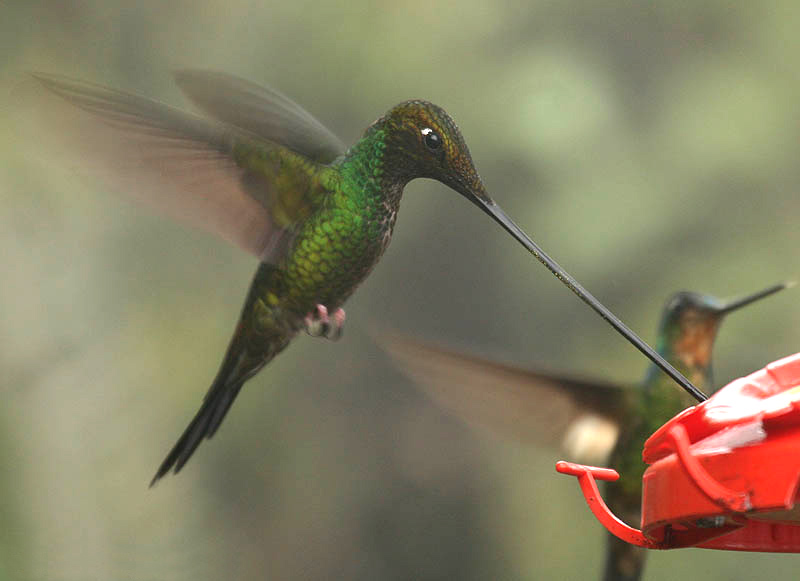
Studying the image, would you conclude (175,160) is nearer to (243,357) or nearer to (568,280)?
(243,357)

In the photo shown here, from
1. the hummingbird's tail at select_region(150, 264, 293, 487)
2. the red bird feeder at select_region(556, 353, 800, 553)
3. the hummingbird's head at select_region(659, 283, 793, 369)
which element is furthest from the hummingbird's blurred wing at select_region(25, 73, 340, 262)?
the hummingbird's head at select_region(659, 283, 793, 369)

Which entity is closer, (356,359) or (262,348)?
(262,348)

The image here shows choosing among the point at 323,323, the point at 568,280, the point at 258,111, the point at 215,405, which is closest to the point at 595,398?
the point at 323,323

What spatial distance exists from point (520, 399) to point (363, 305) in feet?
5.52

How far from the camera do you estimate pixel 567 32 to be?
3.79 metres

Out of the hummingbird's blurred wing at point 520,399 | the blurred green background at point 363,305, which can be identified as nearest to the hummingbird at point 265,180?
the hummingbird's blurred wing at point 520,399

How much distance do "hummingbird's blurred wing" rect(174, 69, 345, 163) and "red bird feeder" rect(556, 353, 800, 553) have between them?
0.82 meters

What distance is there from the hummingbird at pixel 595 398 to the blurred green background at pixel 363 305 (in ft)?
3.66

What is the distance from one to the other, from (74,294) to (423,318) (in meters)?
1.17

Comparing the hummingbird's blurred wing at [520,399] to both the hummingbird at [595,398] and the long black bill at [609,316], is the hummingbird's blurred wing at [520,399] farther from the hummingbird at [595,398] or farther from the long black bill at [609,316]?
the long black bill at [609,316]

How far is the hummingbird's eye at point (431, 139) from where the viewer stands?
143cm

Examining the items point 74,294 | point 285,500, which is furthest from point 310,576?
point 74,294

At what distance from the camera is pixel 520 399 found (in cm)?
196

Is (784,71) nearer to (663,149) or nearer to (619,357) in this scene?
(663,149)
